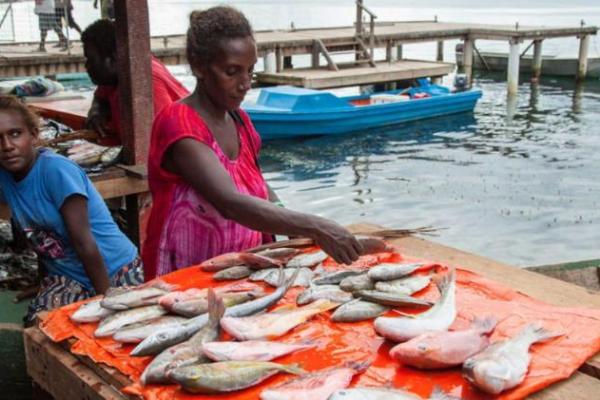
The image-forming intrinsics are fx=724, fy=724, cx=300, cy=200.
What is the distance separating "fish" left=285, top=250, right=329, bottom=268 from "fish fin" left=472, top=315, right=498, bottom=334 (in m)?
0.93

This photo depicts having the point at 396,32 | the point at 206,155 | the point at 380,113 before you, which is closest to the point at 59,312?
the point at 206,155

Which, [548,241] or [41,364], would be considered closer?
[41,364]

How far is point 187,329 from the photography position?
2537mm

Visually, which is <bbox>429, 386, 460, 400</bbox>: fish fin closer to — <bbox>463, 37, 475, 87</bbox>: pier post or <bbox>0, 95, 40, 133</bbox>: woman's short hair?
<bbox>0, 95, 40, 133</bbox>: woman's short hair

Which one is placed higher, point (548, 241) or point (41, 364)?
point (41, 364)

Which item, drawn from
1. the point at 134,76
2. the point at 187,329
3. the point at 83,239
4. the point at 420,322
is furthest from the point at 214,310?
the point at 134,76

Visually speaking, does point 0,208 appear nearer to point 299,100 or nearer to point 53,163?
point 53,163

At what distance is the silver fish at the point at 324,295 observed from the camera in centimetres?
281

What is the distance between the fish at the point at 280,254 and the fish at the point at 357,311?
638 mm

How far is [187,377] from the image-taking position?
2160 millimetres

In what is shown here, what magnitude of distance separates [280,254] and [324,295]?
0.53 metres

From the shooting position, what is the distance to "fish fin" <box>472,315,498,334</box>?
2.44 metres

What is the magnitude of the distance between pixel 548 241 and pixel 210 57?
10.8m

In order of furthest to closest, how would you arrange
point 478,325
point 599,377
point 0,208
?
point 0,208, point 478,325, point 599,377
